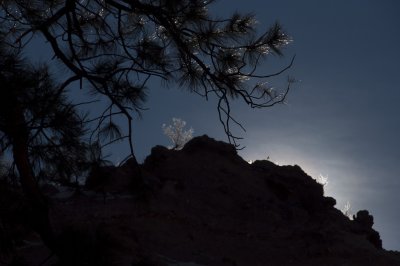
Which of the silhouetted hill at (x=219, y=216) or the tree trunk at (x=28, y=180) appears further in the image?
the silhouetted hill at (x=219, y=216)

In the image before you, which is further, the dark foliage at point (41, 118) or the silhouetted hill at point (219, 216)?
the silhouetted hill at point (219, 216)

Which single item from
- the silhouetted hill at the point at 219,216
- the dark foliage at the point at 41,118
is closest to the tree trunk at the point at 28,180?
the dark foliage at the point at 41,118

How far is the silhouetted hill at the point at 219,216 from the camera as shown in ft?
24.1

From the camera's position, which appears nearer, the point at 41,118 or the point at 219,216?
the point at 41,118

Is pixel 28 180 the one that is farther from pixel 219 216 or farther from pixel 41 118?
pixel 219 216

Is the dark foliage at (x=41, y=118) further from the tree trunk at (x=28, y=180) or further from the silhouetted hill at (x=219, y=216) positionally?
the silhouetted hill at (x=219, y=216)

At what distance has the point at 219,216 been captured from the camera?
9.10 meters

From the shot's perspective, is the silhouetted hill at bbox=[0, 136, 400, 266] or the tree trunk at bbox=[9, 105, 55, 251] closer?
the tree trunk at bbox=[9, 105, 55, 251]

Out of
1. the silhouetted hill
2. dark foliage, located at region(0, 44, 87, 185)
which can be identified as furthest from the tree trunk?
the silhouetted hill

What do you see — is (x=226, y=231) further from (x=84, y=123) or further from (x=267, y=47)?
(x=84, y=123)

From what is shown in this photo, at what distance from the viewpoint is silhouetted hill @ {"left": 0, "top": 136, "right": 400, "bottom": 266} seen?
290 inches

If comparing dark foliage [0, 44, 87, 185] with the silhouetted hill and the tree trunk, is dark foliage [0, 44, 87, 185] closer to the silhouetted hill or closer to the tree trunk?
the tree trunk

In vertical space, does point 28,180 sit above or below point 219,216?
below

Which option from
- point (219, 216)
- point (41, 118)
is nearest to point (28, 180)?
point (41, 118)
